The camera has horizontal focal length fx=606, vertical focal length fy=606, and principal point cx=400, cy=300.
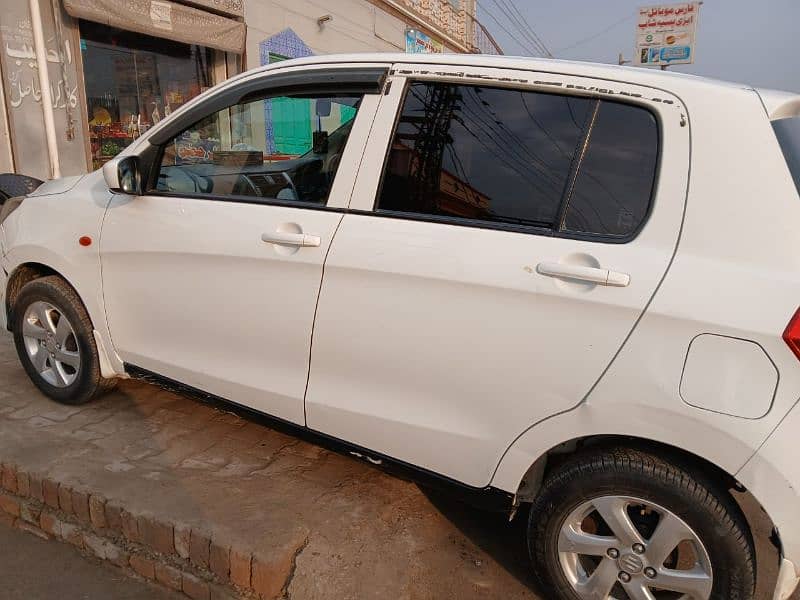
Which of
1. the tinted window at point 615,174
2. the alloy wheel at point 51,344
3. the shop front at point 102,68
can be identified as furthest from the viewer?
the shop front at point 102,68

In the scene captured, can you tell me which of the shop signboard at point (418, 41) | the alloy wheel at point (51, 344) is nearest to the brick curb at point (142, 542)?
the alloy wheel at point (51, 344)

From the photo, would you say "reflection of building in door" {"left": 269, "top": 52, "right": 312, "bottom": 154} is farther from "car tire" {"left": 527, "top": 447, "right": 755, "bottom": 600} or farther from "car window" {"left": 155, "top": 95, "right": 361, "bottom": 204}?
"car tire" {"left": 527, "top": 447, "right": 755, "bottom": 600}

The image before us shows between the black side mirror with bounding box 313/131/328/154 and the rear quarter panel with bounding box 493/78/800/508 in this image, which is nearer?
the rear quarter panel with bounding box 493/78/800/508

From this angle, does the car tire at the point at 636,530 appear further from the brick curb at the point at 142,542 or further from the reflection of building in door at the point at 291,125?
the reflection of building in door at the point at 291,125

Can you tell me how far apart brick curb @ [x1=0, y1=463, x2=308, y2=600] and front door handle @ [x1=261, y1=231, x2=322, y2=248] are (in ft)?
3.72

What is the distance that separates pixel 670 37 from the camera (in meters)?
17.4

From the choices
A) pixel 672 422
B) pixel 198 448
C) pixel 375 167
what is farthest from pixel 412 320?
pixel 198 448

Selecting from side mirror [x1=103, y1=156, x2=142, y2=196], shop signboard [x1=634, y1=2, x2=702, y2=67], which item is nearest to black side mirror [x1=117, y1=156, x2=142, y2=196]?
side mirror [x1=103, y1=156, x2=142, y2=196]

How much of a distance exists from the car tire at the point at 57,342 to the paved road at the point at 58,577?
88cm

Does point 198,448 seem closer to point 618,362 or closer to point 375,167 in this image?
point 375,167

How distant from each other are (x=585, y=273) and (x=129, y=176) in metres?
2.06

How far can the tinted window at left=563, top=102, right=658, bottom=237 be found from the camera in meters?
1.88

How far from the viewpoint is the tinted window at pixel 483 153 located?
202 centimetres

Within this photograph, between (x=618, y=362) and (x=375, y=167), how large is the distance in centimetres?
111
